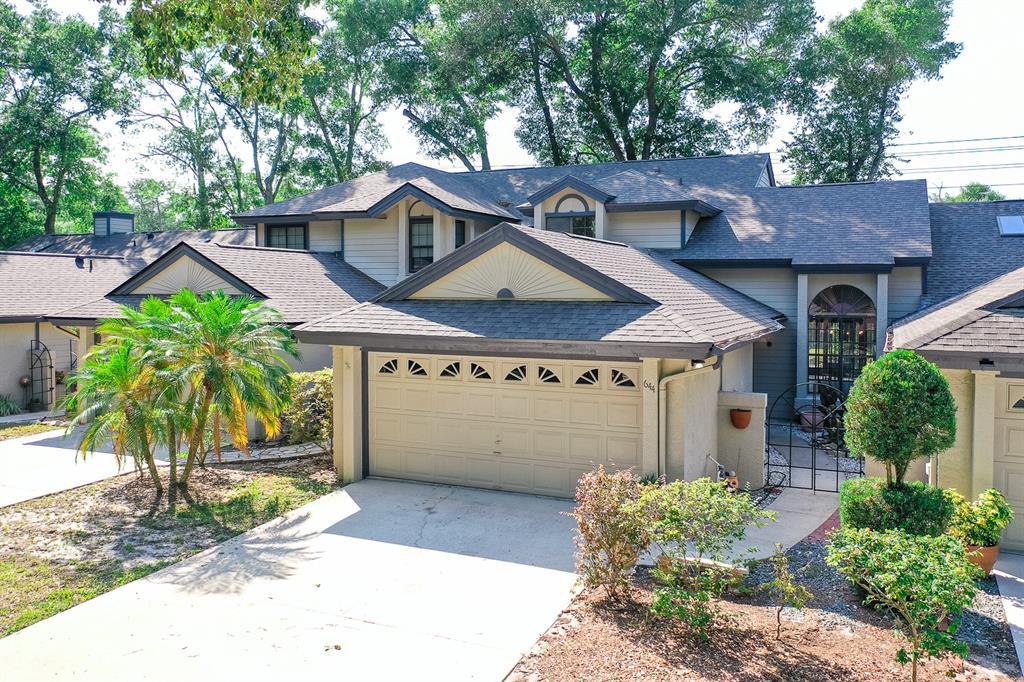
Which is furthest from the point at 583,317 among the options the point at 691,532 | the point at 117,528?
the point at 117,528

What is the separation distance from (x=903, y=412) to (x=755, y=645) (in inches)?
115

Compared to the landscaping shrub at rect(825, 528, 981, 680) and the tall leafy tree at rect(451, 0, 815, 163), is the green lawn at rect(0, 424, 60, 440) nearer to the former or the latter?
the landscaping shrub at rect(825, 528, 981, 680)

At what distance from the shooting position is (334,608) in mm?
7246

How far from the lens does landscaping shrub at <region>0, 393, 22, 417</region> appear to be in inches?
747

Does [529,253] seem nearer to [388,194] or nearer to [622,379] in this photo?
[622,379]

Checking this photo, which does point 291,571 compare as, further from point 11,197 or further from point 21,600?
point 11,197

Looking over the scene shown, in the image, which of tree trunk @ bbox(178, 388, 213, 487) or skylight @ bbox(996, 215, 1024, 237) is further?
skylight @ bbox(996, 215, 1024, 237)

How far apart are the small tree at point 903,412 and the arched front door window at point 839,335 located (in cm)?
1013

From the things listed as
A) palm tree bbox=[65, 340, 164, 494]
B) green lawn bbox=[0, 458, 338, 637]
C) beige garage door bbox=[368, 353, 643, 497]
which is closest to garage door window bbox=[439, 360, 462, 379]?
beige garage door bbox=[368, 353, 643, 497]

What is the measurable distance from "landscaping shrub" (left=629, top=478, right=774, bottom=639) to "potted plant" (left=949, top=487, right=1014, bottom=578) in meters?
2.61

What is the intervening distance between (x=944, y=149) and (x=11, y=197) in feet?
144

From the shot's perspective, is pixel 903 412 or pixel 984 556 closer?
pixel 903 412

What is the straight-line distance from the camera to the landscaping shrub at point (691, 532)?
20.7 ft

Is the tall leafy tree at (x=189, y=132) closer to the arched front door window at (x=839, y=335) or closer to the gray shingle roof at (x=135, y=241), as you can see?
the gray shingle roof at (x=135, y=241)
